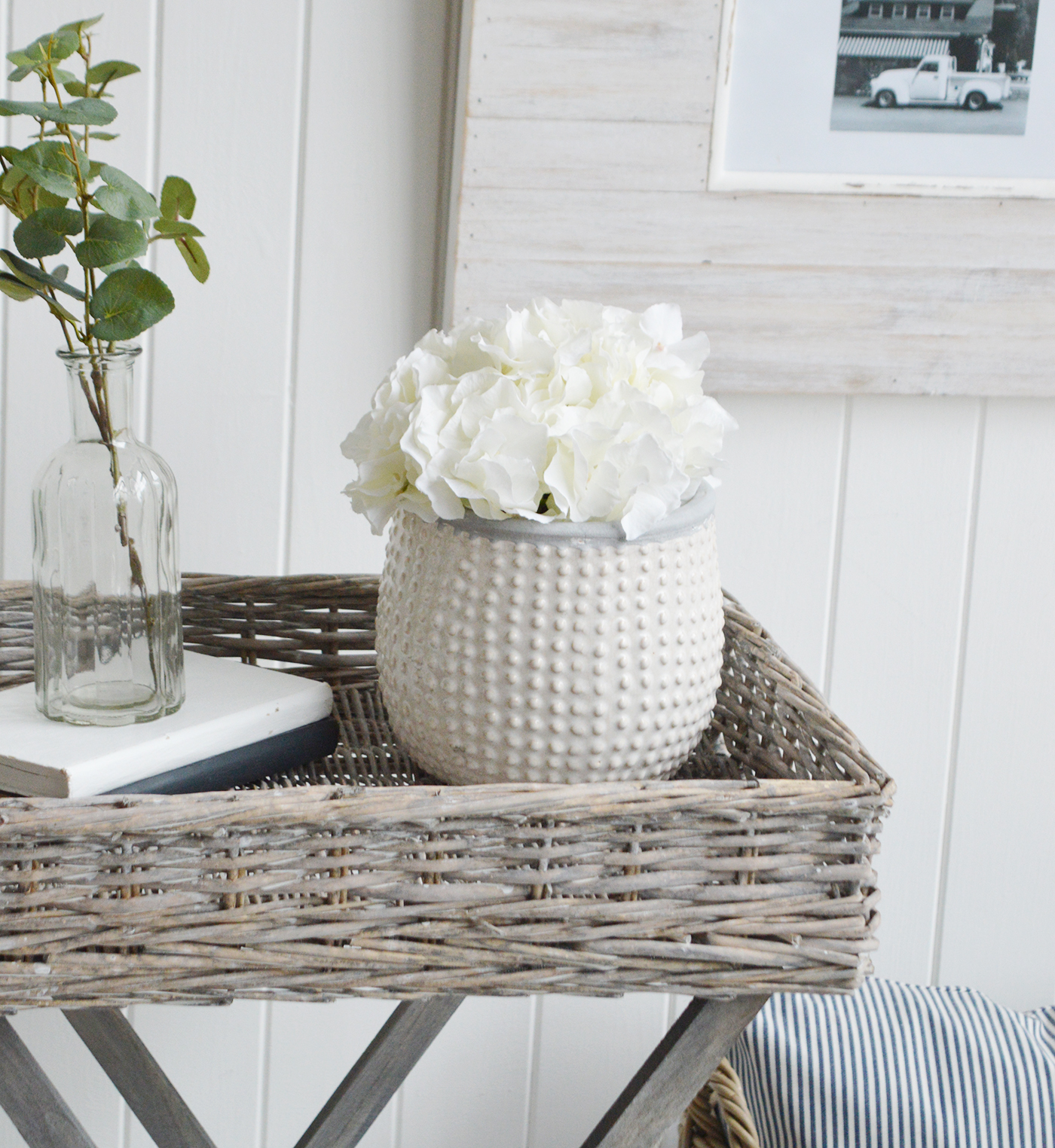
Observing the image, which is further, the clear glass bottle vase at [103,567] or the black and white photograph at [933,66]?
the black and white photograph at [933,66]

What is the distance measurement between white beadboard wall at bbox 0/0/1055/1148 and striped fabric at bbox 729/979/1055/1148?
153 mm

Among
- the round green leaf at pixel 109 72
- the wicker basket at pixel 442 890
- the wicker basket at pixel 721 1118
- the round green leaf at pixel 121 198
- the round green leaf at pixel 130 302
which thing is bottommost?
the wicker basket at pixel 721 1118

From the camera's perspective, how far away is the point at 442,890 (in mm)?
526

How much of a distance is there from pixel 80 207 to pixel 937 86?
0.68m

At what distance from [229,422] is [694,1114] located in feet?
2.26

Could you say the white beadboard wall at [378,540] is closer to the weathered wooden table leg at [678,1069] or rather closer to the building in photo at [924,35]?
the building in photo at [924,35]

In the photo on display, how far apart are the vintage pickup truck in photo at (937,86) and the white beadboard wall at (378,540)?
0.70 feet

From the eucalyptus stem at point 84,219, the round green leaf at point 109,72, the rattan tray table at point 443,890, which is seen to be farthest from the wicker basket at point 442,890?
the round green leaf at point 109,72

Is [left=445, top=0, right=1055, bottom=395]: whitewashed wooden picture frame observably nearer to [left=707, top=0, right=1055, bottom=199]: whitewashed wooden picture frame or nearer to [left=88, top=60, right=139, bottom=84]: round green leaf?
[left=707, top=0, right=1055, bottom=199]: whitewashed wooden picture frame

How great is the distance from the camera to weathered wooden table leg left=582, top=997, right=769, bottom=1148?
0.61 metres

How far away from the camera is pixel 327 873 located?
527 mm

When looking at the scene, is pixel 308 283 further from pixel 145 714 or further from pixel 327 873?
pixel 327 873

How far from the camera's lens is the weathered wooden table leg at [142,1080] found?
839 mm

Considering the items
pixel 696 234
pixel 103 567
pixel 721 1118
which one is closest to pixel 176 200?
pixel 103 567
